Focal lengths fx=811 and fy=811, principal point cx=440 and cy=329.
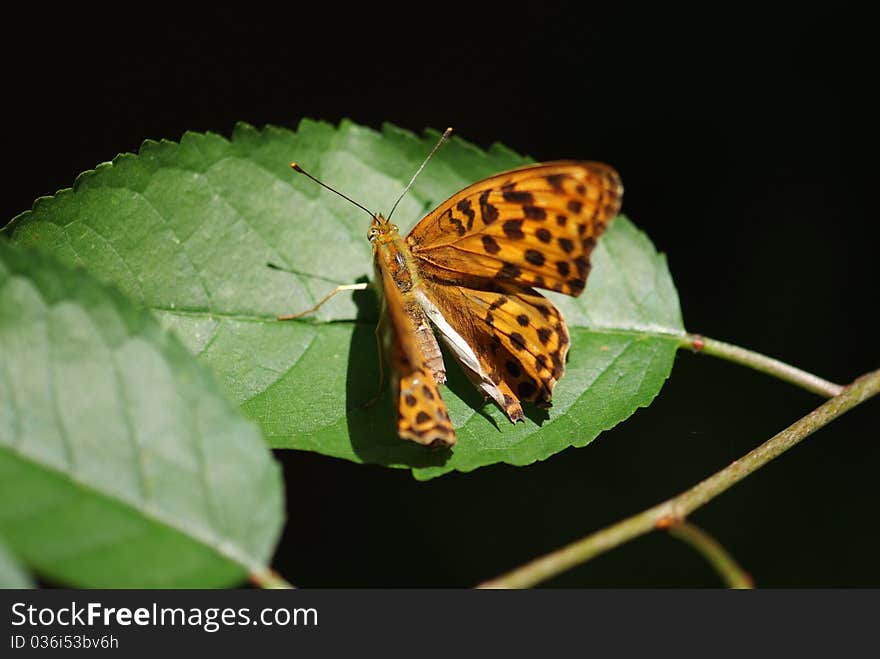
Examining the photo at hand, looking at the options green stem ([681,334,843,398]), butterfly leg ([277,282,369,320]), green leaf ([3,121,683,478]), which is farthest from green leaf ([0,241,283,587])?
green stem ([681,334,843,398])

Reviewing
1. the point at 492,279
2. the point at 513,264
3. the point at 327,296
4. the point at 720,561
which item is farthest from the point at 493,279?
the point at 720,561

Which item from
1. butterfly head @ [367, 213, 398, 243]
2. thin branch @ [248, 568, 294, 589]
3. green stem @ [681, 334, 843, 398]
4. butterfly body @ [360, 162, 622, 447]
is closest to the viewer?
thin branch @ [248, 568, 294, 589]

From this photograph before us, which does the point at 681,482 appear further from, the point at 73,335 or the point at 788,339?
the point at 73,335

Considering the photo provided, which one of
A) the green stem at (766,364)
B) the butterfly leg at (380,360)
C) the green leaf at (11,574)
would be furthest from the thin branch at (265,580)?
the green stem at (766,364)

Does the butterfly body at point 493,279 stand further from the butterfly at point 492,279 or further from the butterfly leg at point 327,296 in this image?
the butterfly leg at point 327,296

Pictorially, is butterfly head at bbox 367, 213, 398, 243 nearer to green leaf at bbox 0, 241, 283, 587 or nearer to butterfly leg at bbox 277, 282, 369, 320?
butterfly leg at bbox 277, 282, 369, 320

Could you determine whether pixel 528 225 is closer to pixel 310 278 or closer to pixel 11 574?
pixel 310 278

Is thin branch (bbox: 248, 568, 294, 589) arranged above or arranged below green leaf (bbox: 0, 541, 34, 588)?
above
